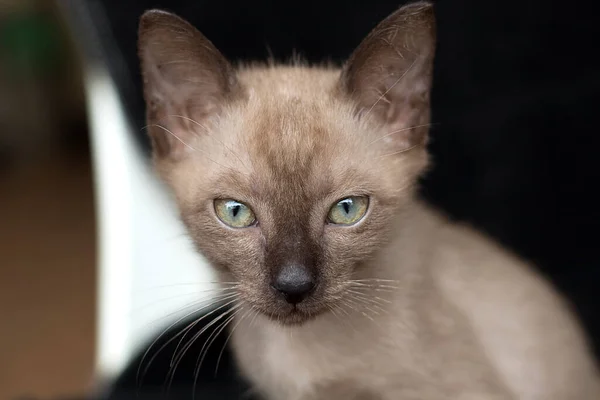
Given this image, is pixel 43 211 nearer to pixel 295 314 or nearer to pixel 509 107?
pixel 509 107

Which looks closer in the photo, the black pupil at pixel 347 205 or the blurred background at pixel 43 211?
the black pupil at pixel 347 205

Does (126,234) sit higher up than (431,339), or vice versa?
(126,234)

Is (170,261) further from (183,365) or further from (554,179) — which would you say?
(554,179)

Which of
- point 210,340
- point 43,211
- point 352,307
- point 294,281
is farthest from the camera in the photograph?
point 43,211

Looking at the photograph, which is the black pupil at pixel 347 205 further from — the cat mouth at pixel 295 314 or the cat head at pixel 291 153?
the cat mouth at pixel 295 314

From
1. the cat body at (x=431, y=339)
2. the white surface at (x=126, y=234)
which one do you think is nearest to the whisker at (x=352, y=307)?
the cat body at (x=431, y=339)

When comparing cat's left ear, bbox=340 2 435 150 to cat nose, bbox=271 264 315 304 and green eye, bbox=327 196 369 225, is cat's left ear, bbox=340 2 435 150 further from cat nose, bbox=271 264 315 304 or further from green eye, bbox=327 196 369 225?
cat nose, bbox=271 264 315 304

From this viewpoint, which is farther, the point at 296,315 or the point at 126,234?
the point at 126,234

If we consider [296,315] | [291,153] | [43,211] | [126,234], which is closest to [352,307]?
[296,315]
